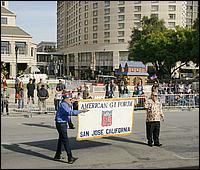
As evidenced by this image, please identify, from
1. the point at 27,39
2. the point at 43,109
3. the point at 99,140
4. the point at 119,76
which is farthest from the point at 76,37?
the point at 99,140

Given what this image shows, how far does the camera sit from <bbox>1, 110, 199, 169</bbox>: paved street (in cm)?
841

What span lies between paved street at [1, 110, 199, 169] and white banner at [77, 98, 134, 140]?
517 millimetres

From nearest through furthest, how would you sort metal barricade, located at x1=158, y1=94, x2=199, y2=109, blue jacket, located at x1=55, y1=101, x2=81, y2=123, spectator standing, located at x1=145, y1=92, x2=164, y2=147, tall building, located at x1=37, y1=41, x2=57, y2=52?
blue jacket, located at x1=55, y1=101, x2=81, y2=123, spectator standing, located at x1=145, y1=92, x2=164, y2=147, metal barricade, located at x1=158, y1=94, x2=199, y2=109, tall building, located at x1=37, y1=41, x2=57, y2=52

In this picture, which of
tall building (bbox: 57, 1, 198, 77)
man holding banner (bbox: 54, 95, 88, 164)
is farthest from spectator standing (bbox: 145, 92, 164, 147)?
tall building (bbox: 57, 1, 198, 77)

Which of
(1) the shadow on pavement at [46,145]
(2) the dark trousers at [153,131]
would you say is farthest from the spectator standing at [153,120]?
(1) the shadow on pavement at [46,145]

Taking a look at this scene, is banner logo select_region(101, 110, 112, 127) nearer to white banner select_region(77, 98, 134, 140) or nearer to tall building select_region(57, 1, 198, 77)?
white banner select_region(77, 98, 134, 140)

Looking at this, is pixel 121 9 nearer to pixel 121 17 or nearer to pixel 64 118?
pixel 121 17

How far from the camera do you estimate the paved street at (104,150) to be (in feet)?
27.6

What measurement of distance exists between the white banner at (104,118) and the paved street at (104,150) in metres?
0.52

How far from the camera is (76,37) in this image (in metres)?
126

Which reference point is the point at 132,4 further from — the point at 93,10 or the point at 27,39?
the point at 27,39

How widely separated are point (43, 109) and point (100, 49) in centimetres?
8397

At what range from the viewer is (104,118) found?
9.53 meters

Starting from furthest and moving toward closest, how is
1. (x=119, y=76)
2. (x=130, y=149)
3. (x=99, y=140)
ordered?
(x=119, y=76), (x=99, y=140), (x=130, y=149)
